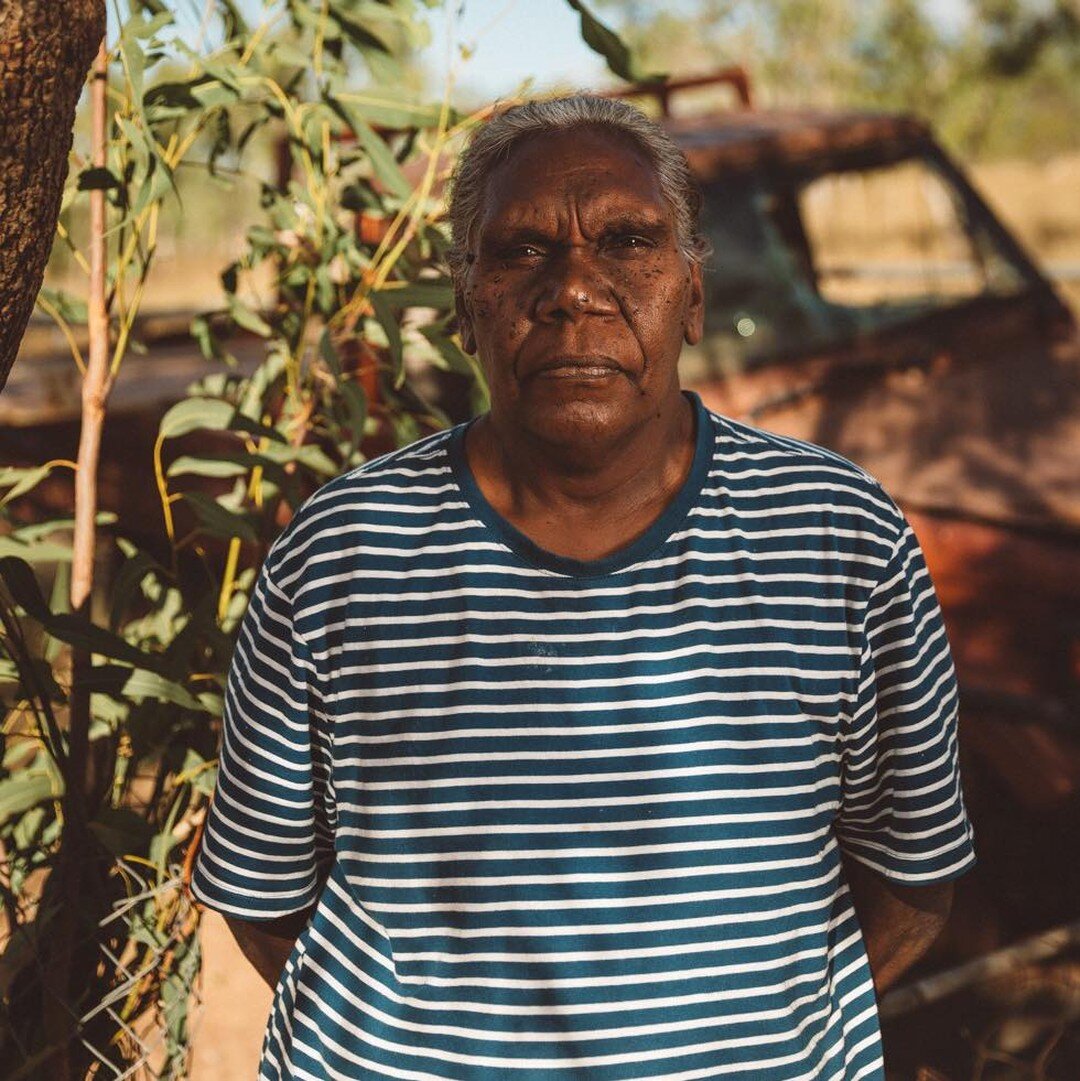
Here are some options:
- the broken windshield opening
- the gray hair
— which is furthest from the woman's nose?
the broken windshield opening

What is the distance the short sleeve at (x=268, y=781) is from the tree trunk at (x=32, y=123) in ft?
1.21

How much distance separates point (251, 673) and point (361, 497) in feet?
0.72

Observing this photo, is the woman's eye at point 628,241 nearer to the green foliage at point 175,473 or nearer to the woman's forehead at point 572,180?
the woman's forehead at point 572,180

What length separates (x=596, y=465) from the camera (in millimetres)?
1307

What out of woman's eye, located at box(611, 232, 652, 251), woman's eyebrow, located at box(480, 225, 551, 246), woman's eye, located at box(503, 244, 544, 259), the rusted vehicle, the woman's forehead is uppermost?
the woman's forehead

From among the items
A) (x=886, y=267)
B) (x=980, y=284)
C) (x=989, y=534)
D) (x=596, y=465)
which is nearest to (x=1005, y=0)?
(x=886, y=267)

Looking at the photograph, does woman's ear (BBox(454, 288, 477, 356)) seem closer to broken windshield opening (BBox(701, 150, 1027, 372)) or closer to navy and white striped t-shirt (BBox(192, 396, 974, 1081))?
navy and white striped t-shirt (BBox(192, 396, 974, 1081))

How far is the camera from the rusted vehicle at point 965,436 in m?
2.33

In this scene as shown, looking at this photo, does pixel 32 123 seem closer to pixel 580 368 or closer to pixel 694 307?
pixel 580 368

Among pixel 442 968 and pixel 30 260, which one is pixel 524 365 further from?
pixel 442 968

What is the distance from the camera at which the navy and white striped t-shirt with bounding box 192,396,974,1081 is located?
1.22m

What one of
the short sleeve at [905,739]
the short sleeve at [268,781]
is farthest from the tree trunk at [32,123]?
the short sleeve at [905,739]

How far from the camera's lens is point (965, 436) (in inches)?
121

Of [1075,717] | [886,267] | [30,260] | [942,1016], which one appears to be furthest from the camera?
[886,267]
